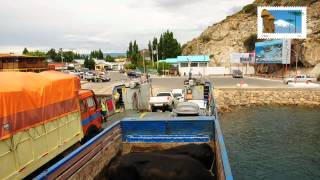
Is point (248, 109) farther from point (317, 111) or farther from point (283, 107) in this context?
point (317, 111)

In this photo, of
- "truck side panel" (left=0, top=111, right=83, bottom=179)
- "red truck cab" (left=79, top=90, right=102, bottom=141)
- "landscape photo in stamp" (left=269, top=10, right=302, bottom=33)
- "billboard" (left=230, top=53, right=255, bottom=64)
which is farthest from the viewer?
"billboard" (left=230, top=53, right=255, bottom=64)

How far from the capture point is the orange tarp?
962 centimetres

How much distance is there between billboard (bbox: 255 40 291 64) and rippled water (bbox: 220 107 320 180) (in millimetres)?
27613

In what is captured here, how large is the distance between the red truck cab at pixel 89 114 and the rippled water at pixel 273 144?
8.97 m

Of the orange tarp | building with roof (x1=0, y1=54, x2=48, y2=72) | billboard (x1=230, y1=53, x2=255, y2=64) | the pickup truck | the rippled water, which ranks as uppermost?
billboard (x1=230, y1=53, x2=255, y2=64)

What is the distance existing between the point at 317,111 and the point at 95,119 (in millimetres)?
35981

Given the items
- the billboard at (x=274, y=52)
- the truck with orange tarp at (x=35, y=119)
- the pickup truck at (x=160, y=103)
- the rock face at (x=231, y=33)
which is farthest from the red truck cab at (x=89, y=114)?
the rock face at (x=231, y=33)

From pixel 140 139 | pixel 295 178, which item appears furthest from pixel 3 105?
pixel 295 178

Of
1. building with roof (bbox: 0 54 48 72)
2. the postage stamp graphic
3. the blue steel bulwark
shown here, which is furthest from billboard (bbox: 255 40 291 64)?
the blue steel bulwark

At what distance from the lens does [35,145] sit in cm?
1098

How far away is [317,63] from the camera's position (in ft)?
227

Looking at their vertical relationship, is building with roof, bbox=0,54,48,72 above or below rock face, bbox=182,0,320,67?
below

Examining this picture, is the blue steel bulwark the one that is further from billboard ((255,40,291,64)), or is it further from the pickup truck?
billboard ((255,40,291,64))

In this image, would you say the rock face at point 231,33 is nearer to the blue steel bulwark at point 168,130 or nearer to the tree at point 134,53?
the tree at point 134,53
